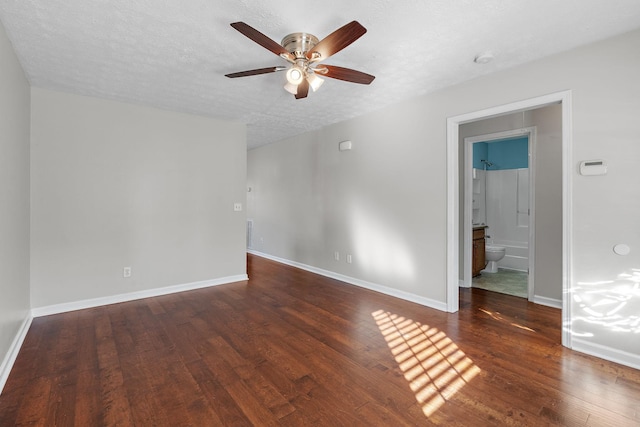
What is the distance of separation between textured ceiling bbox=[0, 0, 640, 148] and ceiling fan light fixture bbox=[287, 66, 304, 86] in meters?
0.27

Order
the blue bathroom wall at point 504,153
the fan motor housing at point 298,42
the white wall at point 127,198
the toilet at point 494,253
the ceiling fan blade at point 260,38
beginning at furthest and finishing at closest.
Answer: the blue bathroom wall at point 504,153
the toilet at point 494,253
the white wall at point 127,198
the fan motor housing at point 298,42
the ceiling fan blade at point 260,38

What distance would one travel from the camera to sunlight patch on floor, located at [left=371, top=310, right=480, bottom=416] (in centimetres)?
194

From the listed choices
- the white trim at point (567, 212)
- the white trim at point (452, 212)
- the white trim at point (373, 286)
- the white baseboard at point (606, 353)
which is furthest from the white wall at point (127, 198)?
the white baseboard at point (606, 353)

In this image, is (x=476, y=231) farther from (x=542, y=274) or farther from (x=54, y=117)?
(x=54, y=117)

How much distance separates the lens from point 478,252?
489cm

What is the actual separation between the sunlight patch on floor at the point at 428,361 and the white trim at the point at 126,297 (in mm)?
2525

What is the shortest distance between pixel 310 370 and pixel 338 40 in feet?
7.40

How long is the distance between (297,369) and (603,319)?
2.41m

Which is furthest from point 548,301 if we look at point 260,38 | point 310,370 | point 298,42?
point 260,38

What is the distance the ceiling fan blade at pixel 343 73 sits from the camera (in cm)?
231

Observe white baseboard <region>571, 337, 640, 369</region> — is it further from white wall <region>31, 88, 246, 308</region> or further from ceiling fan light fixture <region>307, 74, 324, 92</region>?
white wall <region>31, 88, 246, 308</region>

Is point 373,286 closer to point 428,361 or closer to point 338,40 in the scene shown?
point 428,361

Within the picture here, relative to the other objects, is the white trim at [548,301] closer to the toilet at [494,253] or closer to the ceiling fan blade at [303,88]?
the toilet at [494,253]

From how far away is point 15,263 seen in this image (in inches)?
100
